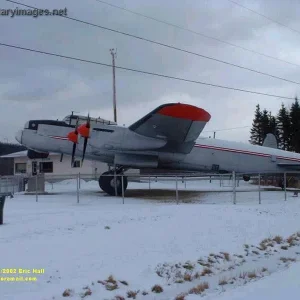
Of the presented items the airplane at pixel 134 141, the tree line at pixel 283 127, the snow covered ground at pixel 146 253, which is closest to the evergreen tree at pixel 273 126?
the tree line at pixel 283 127

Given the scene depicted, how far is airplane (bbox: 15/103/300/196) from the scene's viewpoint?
20875 millimetres

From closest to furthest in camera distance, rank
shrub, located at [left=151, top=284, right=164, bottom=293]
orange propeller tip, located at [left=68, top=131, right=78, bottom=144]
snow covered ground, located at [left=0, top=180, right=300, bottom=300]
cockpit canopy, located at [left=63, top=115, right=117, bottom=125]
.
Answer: snow covered ground, located at [left=0, top=180, right=300, bottom=300]
shrub, located at [left=151, top=284, right=164, bottom=293]
orange propeller tip, located at [left=68, top=131, right=78, bottom=144]
cockpit canopy, located at [left=63, top=115, right=117, bottom=125]

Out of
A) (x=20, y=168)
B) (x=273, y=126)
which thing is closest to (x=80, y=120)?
(x=20, y=168)

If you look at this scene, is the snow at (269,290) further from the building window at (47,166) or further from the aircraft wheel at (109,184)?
the building window at (47,166)

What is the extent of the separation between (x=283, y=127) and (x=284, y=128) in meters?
0.41

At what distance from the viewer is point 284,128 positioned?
65.4 metres

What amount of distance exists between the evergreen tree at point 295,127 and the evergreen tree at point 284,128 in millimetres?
716

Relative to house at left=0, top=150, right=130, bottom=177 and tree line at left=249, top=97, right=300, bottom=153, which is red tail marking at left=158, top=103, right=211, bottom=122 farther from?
tree line at left=249, top=97, right=300, bottom=153

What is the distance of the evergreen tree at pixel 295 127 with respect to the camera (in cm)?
6053

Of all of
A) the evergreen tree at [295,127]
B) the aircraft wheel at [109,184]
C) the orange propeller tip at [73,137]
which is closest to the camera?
the orange propeller tip at [73,137]

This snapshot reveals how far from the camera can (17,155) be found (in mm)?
48375

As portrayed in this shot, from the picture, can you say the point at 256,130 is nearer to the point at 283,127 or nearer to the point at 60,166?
the point at 283,127

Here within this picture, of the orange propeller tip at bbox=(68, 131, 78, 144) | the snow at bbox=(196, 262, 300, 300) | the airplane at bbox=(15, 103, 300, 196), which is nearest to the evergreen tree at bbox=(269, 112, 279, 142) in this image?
the airplane at bbox=(15, 103, 300, 196)

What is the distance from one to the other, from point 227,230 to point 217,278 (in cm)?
388
